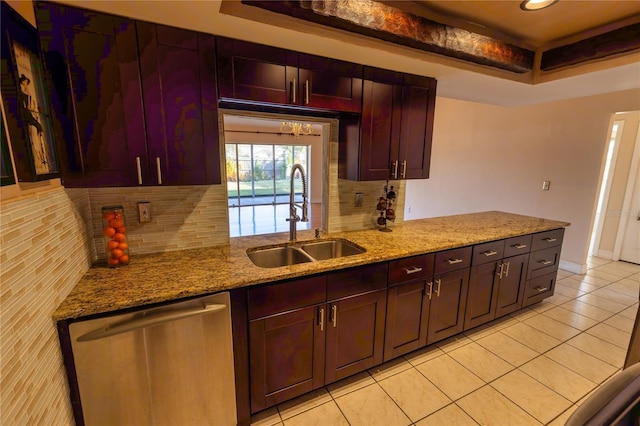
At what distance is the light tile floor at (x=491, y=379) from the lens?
A: 5.48ft

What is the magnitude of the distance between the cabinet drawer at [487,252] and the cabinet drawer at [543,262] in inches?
21.8

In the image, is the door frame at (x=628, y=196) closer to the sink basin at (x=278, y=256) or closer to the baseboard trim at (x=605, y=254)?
the baseboard trim at (x=605, y=254)

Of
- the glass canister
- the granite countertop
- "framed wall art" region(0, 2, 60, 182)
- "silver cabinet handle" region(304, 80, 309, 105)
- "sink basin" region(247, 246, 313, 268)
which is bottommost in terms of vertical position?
"sink basin" region(247, 246, 313, 268)

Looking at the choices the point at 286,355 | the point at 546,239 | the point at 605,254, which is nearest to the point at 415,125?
the point at 546,239

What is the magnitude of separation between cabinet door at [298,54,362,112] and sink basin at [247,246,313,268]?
3.32ft

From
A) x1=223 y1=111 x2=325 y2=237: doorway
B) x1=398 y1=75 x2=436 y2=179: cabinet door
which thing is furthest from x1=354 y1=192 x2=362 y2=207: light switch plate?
x1=223 y1=111 x2=325 y2=237: doorway

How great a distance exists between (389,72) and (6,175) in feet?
6.96

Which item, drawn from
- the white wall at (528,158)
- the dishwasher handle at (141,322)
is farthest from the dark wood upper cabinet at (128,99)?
the white wall at (528,158)

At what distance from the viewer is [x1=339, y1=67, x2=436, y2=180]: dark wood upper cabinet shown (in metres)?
2.04

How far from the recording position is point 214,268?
1.55 meters

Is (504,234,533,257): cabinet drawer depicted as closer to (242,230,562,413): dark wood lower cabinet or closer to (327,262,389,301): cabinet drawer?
(242,230,562,413): dark wood lower cabinet

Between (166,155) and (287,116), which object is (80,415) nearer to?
(166,155)

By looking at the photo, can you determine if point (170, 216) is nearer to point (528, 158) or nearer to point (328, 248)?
point (328, 248)

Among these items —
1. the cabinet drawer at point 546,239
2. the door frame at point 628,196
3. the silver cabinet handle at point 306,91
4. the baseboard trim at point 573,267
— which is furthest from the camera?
the door frame at point 628,196
